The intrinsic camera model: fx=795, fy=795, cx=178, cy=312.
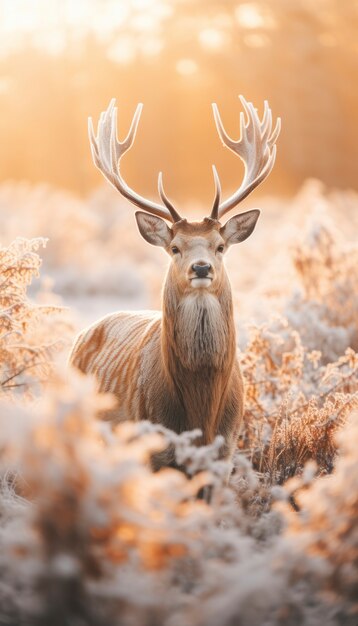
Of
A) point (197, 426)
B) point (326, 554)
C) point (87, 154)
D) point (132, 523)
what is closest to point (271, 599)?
point (326, 554)

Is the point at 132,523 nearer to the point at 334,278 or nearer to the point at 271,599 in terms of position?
the point at 271,599

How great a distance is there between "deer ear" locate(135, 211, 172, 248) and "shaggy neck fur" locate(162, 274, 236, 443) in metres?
0.61

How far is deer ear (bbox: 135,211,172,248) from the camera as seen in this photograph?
5008mm

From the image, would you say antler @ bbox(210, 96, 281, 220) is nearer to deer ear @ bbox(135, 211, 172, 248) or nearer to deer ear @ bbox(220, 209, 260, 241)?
deer ear @ bbox(220, 209, 260, 241)

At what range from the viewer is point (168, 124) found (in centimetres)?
5219

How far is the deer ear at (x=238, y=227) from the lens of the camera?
5.04m

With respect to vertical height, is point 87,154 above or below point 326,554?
above

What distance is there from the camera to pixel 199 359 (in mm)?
4477

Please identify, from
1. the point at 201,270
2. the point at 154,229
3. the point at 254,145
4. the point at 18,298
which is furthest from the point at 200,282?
the point at 254,145

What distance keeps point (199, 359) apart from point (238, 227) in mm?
1074

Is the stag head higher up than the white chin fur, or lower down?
higher up

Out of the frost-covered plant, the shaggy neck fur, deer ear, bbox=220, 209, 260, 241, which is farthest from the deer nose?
the frost-covered plant

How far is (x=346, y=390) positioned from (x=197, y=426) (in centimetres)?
225

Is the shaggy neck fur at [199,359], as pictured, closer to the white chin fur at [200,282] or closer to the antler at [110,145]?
the white chin fur at [200,282]
